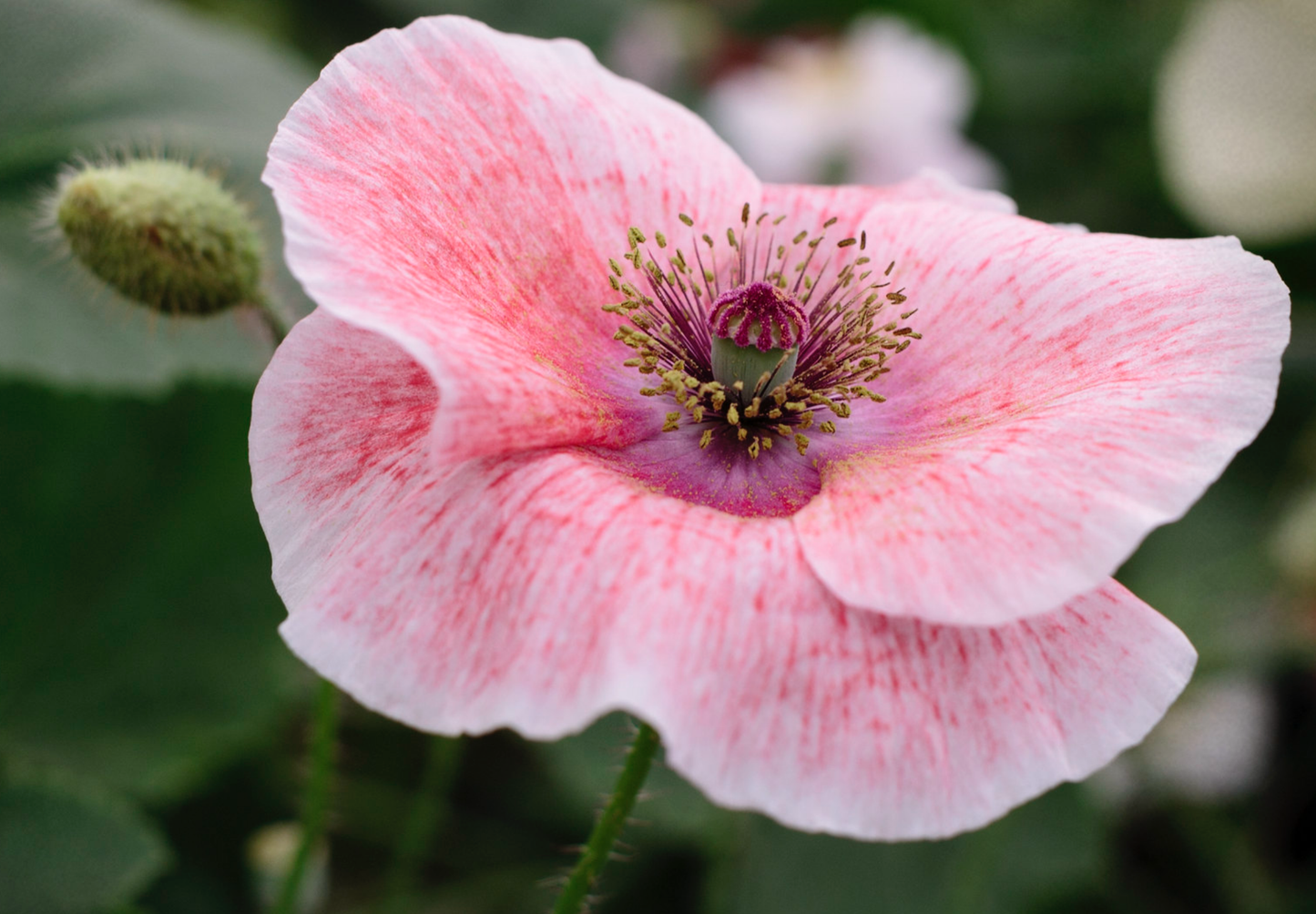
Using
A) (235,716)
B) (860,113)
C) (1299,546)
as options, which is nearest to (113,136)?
(235,716)

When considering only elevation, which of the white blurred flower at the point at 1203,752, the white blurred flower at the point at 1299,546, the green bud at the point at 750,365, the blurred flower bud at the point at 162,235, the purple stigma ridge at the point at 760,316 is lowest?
the white blurred flower at the point at 1203,752

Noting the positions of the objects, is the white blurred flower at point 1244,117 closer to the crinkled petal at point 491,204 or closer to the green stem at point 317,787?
the crinkled petal at point 491,204

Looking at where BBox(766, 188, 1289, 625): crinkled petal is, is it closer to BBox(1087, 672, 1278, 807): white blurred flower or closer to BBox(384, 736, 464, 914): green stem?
BBox(384, 736, 464, 914): green stem

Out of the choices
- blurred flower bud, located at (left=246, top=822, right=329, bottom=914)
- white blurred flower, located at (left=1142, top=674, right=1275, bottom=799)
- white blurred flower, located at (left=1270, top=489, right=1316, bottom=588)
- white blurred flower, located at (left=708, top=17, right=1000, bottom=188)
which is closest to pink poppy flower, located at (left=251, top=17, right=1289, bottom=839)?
blurred flower bud, located at (left=246, top=822, right=329, bottom=914)

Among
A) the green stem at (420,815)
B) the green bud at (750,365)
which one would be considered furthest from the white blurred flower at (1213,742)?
the green bud at (750,365)

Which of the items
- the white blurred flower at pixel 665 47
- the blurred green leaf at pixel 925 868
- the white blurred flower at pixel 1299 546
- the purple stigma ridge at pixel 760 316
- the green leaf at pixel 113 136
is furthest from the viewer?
the white blurred flower at pixel 665 47

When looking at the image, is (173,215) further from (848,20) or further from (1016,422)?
(848,20)

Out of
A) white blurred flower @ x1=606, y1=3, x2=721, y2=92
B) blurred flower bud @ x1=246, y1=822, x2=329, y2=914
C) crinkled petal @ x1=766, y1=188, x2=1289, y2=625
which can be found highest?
crinkled petal @ x1=766, y1=188, x2=1289, y2=625
